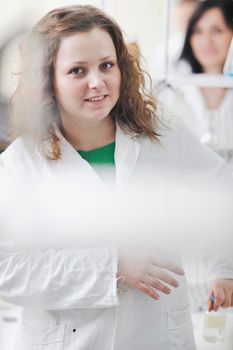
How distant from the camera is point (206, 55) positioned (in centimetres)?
109

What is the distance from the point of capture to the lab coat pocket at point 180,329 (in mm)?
958

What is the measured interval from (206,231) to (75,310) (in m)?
0.28

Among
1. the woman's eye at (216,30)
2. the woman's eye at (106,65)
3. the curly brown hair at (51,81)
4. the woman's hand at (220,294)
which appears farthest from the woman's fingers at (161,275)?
the woman's eye at (216,30)

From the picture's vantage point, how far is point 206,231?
38.9 inches

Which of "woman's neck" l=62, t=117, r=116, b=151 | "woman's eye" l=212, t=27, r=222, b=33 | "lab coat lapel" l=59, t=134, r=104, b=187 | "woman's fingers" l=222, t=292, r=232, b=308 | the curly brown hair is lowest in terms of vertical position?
"woman's fingers" l=222, t=292, r=232, b=308

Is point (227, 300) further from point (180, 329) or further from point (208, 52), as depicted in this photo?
point (208, 52)

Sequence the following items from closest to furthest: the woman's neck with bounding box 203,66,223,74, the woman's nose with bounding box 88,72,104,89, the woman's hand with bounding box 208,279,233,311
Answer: the woman's nose with bounding box 88,72,104,89 → the woman's hand with bounding box 208,279,233,311 → the woman's neck with bounding box 203,66,223,74

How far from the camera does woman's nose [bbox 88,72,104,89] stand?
0.86 metres

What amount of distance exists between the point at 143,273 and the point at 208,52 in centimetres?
48

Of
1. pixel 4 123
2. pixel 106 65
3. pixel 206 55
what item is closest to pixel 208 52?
pixel 206 55

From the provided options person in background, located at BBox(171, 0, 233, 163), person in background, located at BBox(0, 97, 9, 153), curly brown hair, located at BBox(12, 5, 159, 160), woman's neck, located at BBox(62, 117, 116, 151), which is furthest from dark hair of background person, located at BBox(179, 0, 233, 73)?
person in background, located at BBox(0, 97, 9, 153)

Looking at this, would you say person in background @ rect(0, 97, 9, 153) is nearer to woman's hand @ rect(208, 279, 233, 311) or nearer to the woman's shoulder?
the woman's shoulder

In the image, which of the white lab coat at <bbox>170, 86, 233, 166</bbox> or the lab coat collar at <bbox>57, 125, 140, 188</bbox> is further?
the white lab coat at <bbox>170, 86, 233, 166</bbox>

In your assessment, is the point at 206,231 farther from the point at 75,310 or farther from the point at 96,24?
the point at 96,24
